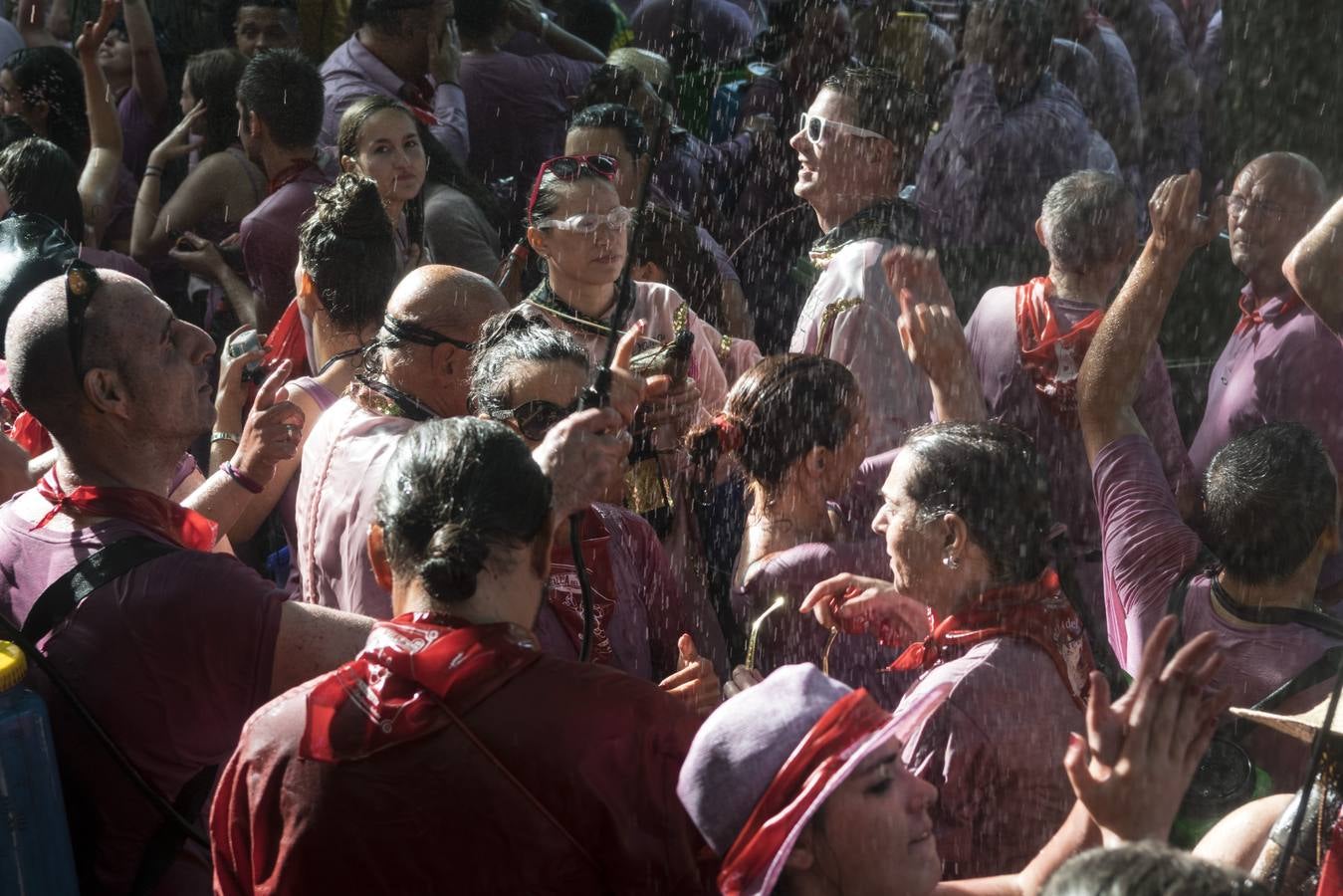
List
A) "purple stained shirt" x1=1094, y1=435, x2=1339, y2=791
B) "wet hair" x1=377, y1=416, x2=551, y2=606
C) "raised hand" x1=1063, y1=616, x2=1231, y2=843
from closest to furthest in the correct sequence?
A: "raised hand" x1=1063, y1=616, x2=1231, y2=843 < "wet hair" x1=377, y1=416, x2=551, y2=606 < "purple stained shirt" x1=1094, y1=435, x2=1339, y2=791

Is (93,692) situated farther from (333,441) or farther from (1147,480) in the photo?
(1147,480)

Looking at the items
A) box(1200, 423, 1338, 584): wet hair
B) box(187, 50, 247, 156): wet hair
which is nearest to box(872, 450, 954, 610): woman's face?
box(1200, 423, 1338, 584): wet hair

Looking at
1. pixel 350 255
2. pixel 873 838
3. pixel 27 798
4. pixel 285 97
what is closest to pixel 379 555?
pixel 27 798

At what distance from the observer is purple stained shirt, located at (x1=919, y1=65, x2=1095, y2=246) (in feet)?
20.9

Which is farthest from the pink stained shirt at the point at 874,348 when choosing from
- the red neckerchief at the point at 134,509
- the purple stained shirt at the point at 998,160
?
the red neckerchief at the point at 134,509

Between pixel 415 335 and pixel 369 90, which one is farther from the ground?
pixel 369 90

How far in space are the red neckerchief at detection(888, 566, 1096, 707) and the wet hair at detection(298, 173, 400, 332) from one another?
2.04 metres

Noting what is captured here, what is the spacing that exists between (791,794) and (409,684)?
590mm

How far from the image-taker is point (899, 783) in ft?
7.77

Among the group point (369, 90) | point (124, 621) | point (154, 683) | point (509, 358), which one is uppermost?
point (369, 90)

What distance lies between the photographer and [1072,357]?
4703 mm

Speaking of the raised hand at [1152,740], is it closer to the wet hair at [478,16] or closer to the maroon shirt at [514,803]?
the maroon shirt at [514,803]

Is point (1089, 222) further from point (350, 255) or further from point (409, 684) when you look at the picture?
point (409, 684)

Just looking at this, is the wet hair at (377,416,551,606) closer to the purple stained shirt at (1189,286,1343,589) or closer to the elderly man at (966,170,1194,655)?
the elderly man at (966,170,1194,655)
